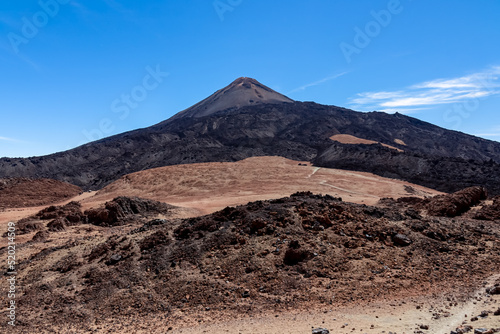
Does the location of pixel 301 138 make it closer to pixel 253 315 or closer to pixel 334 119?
pixel 334 119

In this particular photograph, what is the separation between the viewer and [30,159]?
63.6m

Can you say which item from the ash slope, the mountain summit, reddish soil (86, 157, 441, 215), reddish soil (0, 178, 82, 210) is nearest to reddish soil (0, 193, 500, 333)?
reddish soil (86, 157, 441, 215)

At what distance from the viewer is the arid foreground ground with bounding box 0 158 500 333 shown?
267 inches

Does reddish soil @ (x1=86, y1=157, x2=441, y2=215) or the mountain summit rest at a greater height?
the mountain summit

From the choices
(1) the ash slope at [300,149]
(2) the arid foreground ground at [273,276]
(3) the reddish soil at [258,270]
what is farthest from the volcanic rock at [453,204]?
(1) the ash slope at [300,149]

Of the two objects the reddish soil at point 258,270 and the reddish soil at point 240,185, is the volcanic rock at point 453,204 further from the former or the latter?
the reddish soil at point 240,185

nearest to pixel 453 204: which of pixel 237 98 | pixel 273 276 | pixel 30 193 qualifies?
pixel 273 276

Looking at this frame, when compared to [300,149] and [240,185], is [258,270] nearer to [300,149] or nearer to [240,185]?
[240,185]

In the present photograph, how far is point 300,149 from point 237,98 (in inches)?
2837

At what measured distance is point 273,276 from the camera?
8.39 meters

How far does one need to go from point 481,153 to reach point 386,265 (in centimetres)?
9006

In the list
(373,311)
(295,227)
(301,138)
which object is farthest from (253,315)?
(301,138)

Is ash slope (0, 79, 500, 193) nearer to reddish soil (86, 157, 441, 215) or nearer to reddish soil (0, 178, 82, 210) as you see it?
reddish soil (86, 157, 441, 215)

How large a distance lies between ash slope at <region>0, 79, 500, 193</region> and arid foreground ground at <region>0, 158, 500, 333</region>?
95.0 feet
